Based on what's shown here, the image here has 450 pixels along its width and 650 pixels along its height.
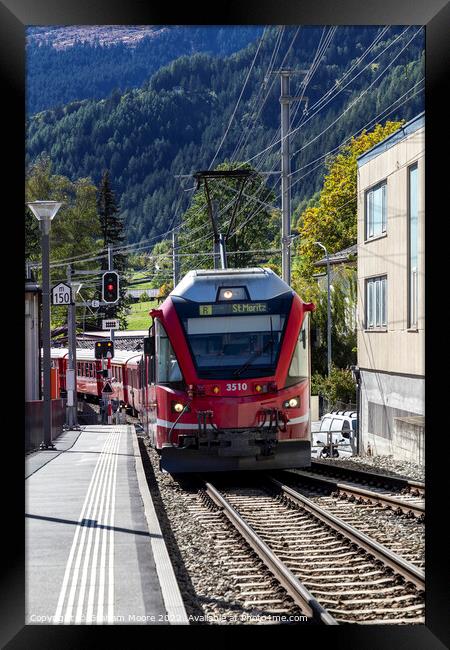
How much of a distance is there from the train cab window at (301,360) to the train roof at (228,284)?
592mm

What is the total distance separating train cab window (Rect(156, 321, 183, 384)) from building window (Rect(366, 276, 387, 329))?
10.3 m

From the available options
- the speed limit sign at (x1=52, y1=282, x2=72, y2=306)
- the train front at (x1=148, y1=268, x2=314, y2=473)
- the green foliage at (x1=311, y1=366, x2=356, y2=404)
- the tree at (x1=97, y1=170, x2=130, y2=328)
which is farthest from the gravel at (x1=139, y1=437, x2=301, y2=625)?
the green foliage at (x1=311, y1=366, x2=356, y2=404)

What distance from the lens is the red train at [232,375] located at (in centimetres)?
1254

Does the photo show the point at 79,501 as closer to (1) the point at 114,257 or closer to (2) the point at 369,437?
(2) the point at 369,437

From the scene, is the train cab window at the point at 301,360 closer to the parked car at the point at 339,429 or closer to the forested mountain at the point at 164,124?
the forested mountain at the point at 164,124

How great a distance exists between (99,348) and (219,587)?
58.3ft

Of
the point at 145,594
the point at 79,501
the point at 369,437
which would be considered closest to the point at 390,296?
the point at 369,437

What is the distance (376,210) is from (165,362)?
38.7 ft

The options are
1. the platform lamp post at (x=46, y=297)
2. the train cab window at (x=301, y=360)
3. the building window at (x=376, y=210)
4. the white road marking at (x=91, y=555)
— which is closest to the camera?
the white road marking at (x=91, y=555)

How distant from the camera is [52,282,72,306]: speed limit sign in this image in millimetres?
17203

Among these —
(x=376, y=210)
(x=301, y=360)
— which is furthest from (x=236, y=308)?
(x=376, y=210)

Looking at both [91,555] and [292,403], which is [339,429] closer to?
[292,403]

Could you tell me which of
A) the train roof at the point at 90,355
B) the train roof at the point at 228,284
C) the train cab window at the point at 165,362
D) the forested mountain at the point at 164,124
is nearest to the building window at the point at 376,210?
the forested mountain at the point at 164,124

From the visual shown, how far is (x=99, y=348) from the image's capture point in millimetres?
24828
